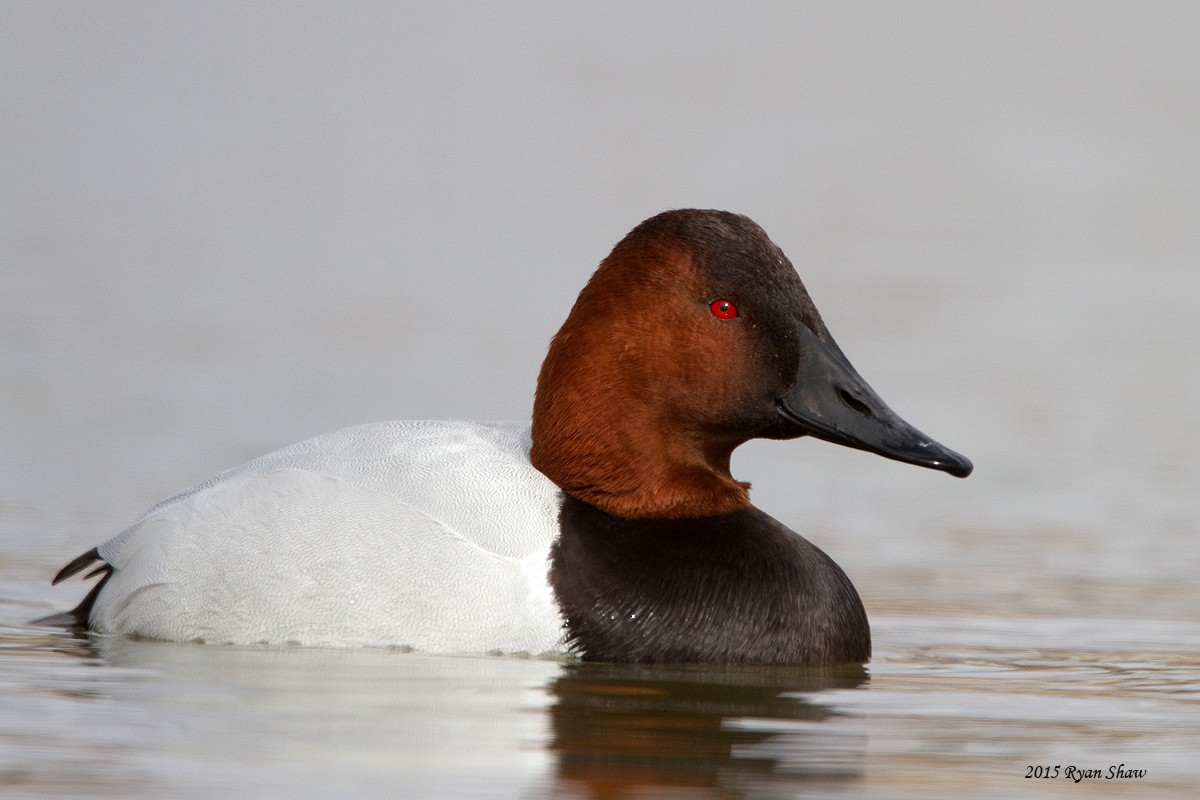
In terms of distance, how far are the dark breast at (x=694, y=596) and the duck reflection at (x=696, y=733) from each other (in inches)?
2.3

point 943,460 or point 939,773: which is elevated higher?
point 943,460

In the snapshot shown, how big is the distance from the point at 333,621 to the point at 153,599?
58 centimetres

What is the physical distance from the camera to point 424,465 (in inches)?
219

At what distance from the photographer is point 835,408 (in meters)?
5.57

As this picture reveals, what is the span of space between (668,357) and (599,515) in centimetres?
47

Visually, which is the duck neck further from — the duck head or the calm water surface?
the calm water surface

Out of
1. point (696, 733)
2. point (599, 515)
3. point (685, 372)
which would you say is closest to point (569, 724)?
point (696, 733)

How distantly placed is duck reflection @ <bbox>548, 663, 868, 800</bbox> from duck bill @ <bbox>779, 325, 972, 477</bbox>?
63 centimetres

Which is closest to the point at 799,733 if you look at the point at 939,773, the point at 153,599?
the point at 939,773

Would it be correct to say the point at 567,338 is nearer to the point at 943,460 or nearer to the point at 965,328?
the point at 943,460

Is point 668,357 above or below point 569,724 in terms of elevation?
above

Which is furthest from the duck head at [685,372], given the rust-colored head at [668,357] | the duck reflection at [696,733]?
the duck reflection at [696,733]

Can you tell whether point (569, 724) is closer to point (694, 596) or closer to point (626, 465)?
point (694, 596)

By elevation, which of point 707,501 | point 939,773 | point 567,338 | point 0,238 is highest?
point 0,238
